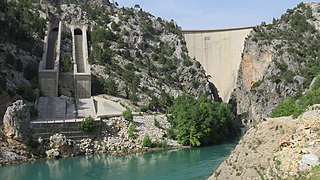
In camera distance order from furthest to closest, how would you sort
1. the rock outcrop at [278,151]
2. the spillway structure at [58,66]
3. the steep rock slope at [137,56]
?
the steep rock slope at [137,56] → the spillway structure at [58,66] → the rock outcrop at [278,151]

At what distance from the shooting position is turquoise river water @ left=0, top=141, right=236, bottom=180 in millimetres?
27797

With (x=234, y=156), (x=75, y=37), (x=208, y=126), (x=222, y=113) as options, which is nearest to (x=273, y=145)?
(x=234, y=156)

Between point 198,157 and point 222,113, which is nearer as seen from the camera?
point 198,157

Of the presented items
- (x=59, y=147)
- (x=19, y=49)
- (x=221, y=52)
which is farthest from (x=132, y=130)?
(x=221, y=52)

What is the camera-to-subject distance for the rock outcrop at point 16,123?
3459 centimetres

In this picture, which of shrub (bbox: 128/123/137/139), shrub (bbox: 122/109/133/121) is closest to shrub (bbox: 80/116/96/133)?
shrub (bbox: 128/123/137/139)

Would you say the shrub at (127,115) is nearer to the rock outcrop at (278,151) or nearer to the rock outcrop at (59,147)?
the rock outcrop at (59,147)

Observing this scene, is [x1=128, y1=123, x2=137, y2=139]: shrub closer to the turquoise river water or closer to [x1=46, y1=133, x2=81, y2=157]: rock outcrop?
the turquoise river water

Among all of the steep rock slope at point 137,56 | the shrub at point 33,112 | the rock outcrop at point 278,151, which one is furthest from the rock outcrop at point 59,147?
the rock outcrop at point 278,151

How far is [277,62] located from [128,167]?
36.4m

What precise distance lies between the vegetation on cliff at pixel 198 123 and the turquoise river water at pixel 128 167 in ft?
7.65

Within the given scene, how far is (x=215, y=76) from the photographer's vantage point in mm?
67812

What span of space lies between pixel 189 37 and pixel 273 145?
53.4m

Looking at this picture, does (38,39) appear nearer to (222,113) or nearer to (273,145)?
(222,113)
